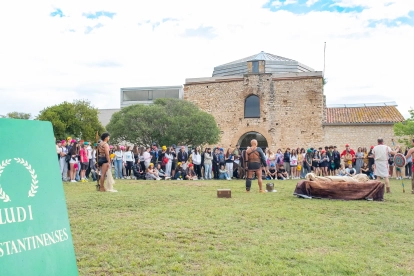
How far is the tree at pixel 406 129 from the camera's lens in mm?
25653

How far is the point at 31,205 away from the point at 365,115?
31337 mm

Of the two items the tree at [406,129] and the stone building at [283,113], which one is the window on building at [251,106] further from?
the tree at [406,129]

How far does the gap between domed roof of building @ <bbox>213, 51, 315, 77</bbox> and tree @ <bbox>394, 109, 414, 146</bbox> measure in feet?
44.5

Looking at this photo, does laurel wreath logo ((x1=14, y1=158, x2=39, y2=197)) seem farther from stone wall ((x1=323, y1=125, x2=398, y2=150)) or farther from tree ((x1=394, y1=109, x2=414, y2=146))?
stone wall ((x1=323, y1=125, x2=398, y2=150))

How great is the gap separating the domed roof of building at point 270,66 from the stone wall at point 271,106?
6264 mm

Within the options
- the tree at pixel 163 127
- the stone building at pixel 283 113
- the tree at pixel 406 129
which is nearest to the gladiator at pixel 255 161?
the tree at pixel 163 127

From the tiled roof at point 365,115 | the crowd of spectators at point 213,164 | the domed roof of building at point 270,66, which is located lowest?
the crowd of spectators at point 213,164

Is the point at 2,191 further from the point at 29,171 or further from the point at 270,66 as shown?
the point at 270,66

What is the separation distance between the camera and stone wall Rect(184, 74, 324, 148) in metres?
30.5

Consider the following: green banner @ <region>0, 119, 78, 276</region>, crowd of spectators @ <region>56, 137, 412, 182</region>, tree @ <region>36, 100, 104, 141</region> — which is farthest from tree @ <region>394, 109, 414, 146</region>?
tree @ <region>36, 100, 104, 141</region>

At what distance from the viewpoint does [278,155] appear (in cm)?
2072

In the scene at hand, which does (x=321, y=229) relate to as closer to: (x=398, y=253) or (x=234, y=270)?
(x=398, y=253)

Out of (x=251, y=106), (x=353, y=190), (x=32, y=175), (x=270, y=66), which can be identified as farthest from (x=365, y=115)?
(x=32, y=175)

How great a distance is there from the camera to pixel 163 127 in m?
28.9
